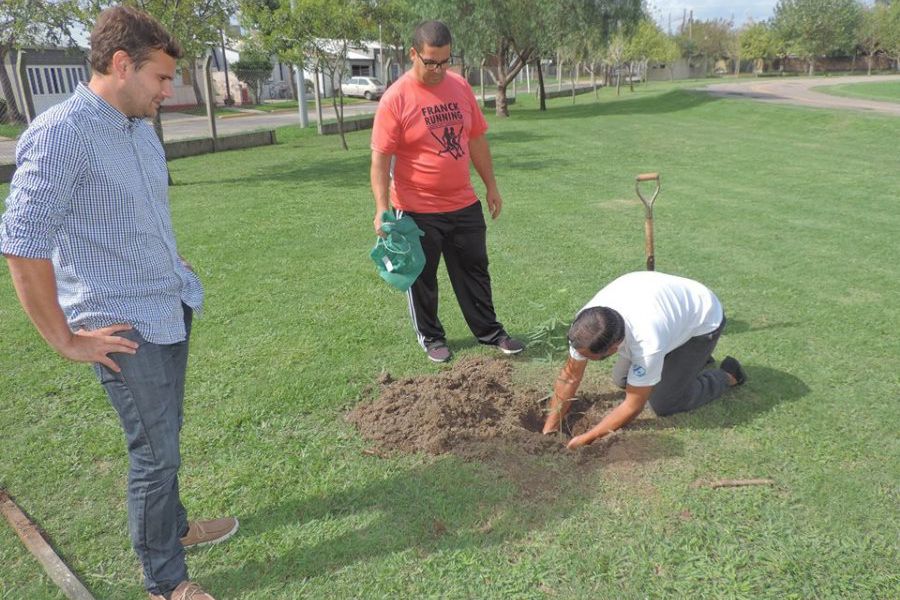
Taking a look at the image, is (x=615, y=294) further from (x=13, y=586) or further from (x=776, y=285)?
(x=776, y=285)

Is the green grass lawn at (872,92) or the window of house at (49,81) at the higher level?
the window of house at (49,81)

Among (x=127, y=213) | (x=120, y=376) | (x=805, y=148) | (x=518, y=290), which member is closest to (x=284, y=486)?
(x=120, y=376)

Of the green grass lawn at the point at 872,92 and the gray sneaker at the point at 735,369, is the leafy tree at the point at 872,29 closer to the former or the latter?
the green grass lawn at the point at 872,92

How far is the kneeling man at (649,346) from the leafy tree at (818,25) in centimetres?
6740

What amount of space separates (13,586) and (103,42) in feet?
7.18

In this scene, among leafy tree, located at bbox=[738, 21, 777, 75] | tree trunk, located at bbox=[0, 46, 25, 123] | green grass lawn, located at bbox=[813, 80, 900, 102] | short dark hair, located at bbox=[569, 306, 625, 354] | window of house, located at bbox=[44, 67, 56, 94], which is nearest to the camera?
short dark hair, located at bbox=[569, 306, 625, 354]

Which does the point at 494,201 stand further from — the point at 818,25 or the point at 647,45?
the point at 818,25

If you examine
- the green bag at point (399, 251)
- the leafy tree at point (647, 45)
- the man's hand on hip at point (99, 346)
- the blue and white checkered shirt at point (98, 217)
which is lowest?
the green bag at point (399, 251)

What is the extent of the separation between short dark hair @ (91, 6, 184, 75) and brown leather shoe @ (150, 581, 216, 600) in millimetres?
1803

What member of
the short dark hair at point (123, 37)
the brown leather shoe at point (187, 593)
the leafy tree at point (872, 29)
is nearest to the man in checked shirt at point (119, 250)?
the short dark hair at point (123, 37)

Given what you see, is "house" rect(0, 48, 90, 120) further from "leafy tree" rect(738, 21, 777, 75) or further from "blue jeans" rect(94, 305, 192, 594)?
"leafy tree" rect(738, 21, 777, 75)

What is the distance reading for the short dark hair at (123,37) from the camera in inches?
70.9

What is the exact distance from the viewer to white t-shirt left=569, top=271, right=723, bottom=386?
306 cm

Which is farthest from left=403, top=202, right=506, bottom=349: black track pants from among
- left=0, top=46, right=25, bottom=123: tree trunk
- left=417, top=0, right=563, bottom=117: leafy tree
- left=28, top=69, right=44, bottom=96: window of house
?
left=417, top=0, right=563, bottom=117: leafy tree
